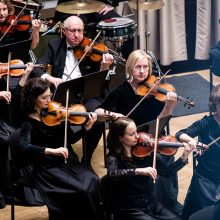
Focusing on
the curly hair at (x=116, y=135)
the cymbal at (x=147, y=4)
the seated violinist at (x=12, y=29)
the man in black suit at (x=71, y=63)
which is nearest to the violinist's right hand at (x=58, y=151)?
the curly hair at (x=116, y=135)

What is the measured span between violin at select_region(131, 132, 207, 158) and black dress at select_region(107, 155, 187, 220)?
0.07 metres

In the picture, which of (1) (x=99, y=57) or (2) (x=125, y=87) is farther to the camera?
(1) (x=99, y=57)

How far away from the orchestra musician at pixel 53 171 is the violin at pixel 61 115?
0.11 feet

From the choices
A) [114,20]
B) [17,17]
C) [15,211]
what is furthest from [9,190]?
[114,20]

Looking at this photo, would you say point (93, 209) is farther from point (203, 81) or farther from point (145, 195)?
point (203, 81)

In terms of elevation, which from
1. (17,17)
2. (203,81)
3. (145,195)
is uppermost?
(17,17)

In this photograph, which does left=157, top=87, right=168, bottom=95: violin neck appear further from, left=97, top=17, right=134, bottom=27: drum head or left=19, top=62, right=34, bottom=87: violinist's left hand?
left=97, top=17, right=134, bottom=27: drum head

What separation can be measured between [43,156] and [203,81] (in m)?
2.88

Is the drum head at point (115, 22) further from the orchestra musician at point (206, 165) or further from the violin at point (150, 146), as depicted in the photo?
the violin at point (150, 146)

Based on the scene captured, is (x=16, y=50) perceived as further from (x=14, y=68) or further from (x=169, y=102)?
(x=169, y=102)

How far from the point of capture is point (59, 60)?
15.7 ft

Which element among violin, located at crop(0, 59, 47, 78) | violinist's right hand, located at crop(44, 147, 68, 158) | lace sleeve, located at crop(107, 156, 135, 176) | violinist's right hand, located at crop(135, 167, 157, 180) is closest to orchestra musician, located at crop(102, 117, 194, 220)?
lace sleeve, located at crop(107, 156, 135, 176)

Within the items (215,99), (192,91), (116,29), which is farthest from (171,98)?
(192,91)

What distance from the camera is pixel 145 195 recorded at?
364 centimetres
